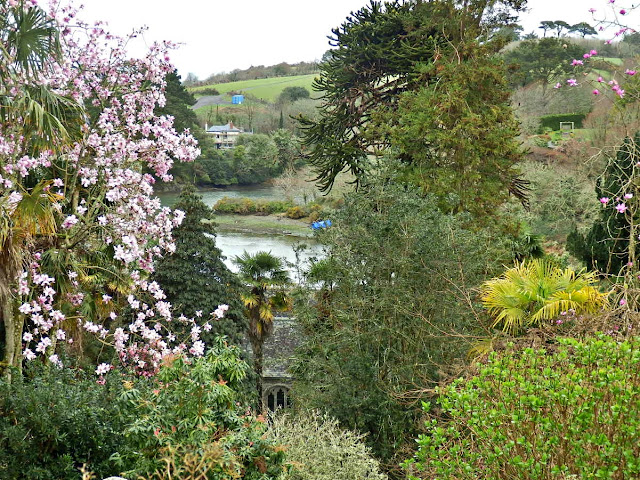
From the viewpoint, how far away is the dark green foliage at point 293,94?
44.6m

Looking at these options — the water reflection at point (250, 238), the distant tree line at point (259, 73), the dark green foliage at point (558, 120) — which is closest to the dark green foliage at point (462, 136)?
the water reflection at point (250, 238)

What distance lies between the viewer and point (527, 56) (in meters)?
34.7

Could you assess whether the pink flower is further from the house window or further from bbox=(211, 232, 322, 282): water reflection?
bbox=(211, 232, 322, 282): water reflection

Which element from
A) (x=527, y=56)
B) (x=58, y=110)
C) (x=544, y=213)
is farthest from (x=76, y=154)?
(x=527, y=56)

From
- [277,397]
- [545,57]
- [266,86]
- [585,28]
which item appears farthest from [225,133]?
[277,397]

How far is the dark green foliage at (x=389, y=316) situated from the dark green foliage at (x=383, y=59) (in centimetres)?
527

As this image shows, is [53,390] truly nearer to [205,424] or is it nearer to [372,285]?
[205,424]

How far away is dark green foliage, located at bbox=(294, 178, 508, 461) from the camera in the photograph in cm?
898

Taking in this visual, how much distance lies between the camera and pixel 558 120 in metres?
32.4

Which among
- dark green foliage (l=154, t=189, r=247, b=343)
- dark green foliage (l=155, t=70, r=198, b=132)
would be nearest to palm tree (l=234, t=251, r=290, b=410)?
dark green foliage (l=154, t=189, r=247, b=343)

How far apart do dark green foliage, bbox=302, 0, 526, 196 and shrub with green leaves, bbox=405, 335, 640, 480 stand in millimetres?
10564

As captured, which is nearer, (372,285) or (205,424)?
(205,424)

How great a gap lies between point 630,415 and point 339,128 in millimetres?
12614

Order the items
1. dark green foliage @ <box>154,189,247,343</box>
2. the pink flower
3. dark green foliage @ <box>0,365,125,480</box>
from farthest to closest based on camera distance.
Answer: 1. dark green foliage @ <box>154,189,247,343</box>
2. the pink flower
3. dark green foliage @ <box>0,365,125,480</box>
